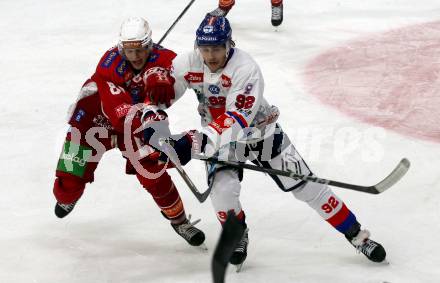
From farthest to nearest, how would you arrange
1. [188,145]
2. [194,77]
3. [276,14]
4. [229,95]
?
[276,14] < [194,77] < [229,95] < [188,145]

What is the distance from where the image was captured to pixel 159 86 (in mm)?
3533

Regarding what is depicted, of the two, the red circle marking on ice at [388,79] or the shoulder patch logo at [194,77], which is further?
the red circle marking on ice at [388,79]

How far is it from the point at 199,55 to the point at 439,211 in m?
1.73

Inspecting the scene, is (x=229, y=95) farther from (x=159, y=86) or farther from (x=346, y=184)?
(x=346, y=184)

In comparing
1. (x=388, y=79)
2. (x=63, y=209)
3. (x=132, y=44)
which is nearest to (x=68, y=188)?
(x=63, y=209)

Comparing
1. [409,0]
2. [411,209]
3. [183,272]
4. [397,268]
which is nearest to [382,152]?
[411,209]

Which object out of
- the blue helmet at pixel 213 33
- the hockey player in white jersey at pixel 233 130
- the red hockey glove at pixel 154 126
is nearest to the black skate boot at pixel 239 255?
the hockey player in white jersey at pixel 233 130

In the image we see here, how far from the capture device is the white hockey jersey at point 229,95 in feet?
11.1

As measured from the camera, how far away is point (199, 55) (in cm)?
358

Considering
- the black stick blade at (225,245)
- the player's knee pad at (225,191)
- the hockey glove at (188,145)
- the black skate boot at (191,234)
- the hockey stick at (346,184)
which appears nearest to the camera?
the black stick blade at (225,245)

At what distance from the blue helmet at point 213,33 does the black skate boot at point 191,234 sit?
110 centimetres

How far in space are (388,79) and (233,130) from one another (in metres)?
3.22

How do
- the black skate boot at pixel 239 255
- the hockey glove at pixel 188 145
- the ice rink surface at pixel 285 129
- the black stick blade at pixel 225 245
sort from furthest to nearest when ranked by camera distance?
the ice rink surface at pixel 285 129, the black skate boot at pixel 239 255, the hockey glove at pixel 188 145, the black stick blade at pixel 225 245

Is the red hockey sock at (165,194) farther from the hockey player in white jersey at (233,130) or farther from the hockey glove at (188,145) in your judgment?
the hockey glove at (188,145)
